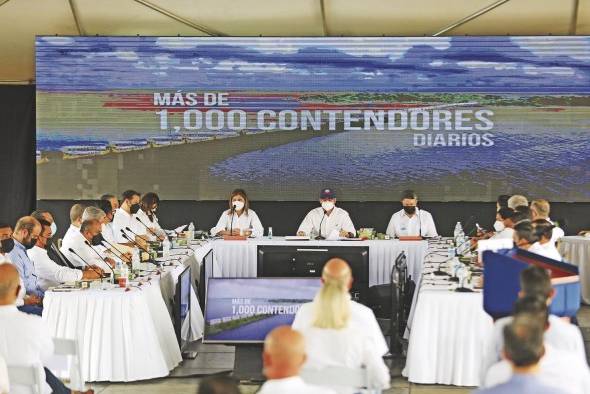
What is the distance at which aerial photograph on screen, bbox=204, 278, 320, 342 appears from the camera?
8328 millimetres

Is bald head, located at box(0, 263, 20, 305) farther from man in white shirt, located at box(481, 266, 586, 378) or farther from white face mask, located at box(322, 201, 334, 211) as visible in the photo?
white face mask, located at box(322, 201, 334, 211)

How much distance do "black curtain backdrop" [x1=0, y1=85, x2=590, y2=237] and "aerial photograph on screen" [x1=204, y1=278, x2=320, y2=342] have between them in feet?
17.5

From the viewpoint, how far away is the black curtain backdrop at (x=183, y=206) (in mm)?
13547

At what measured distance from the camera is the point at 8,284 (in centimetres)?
578

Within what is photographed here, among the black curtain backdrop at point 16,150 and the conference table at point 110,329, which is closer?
the conference table at point 110,329

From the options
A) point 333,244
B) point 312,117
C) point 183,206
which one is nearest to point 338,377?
point 333,244

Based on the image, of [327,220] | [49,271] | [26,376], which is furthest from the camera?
[327,220]

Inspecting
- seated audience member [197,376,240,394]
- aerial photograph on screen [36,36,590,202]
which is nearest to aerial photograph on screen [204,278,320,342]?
seated audience member [197,376,240,394]

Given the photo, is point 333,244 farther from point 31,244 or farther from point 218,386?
point 218,386

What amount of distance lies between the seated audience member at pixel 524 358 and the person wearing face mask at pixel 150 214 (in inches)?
316

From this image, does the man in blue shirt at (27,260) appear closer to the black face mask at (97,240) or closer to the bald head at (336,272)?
the black face mask at (97,240)

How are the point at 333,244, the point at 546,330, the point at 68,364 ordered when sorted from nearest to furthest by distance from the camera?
the point at 546,330
the point at 68,364
the point at 333,244

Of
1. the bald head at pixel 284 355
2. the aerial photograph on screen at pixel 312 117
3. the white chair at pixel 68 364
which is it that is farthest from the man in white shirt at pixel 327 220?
the bald head at pixel 284 355

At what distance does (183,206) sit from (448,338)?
6.49m
